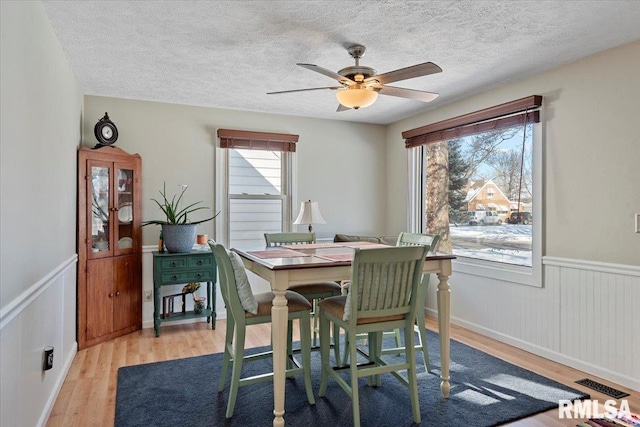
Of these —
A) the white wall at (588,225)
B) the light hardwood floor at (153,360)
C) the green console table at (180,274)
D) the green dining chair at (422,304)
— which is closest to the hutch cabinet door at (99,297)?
the light hardwood floor at (153,360)

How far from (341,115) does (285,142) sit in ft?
2.47

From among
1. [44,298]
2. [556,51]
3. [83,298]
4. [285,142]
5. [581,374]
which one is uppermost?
[556,51]

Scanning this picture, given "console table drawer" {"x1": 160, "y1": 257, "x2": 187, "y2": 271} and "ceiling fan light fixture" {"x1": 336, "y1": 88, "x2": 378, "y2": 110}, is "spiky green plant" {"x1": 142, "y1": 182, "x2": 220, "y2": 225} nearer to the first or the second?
"console table drawer" {"x1": 160, "y1": 257, "x2": 187, "y2": 271}

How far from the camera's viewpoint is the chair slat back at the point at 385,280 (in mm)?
2129

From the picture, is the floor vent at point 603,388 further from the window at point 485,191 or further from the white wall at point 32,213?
the white wall at point 32,213

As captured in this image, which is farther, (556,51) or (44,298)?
(556,51)

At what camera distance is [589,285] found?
117 inches

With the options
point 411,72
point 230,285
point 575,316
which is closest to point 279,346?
point 230,285

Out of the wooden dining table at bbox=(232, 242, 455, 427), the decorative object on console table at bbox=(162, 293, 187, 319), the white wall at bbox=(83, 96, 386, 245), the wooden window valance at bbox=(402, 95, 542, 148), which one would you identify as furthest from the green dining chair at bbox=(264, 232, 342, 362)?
the wooden window valance at bbox=(402, 95, 542, 148)

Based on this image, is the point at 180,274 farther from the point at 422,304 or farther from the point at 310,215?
the point at 422,304

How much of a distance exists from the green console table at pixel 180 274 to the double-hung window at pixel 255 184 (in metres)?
0.58

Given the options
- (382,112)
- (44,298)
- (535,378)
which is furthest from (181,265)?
(535,378)

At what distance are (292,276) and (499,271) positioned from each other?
7.54 feet

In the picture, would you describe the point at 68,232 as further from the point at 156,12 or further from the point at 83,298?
the point at 156,12
